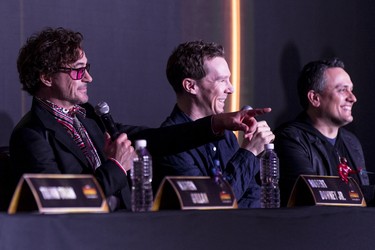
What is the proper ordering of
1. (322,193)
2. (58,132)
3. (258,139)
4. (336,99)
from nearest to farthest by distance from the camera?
(322,193) → (58,132) → (258,139) → (336,99)

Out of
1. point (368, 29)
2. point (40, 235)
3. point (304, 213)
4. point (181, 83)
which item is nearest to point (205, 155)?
point (181, 83)

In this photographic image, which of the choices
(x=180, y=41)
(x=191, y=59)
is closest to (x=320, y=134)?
(x=191, y=59)

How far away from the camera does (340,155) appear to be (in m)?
3.40

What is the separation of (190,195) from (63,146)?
89cm

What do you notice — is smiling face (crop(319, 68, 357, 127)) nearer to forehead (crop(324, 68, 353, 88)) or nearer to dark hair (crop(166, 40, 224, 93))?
forehead (crop(324, 68, 353, 88))

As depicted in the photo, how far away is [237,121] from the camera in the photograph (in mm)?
2104

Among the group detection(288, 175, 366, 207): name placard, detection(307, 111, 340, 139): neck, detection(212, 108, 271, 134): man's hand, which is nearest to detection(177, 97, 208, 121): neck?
detection(307, 111, 340, 139): neck

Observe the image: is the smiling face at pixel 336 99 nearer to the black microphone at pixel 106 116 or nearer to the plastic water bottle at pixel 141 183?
the black microphone at pixel 106 116

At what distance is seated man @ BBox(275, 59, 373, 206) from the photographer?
10.5 ft

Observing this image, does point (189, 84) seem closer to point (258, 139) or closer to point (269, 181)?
point (258, 139)

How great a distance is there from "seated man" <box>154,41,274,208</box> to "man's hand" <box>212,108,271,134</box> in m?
0.57

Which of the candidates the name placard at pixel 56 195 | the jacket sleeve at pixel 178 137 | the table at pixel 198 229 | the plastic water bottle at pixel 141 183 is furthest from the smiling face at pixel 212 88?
the name placard at pixel 56 195

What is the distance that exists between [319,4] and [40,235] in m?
3.04

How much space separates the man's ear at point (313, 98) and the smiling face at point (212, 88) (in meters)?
0.57
